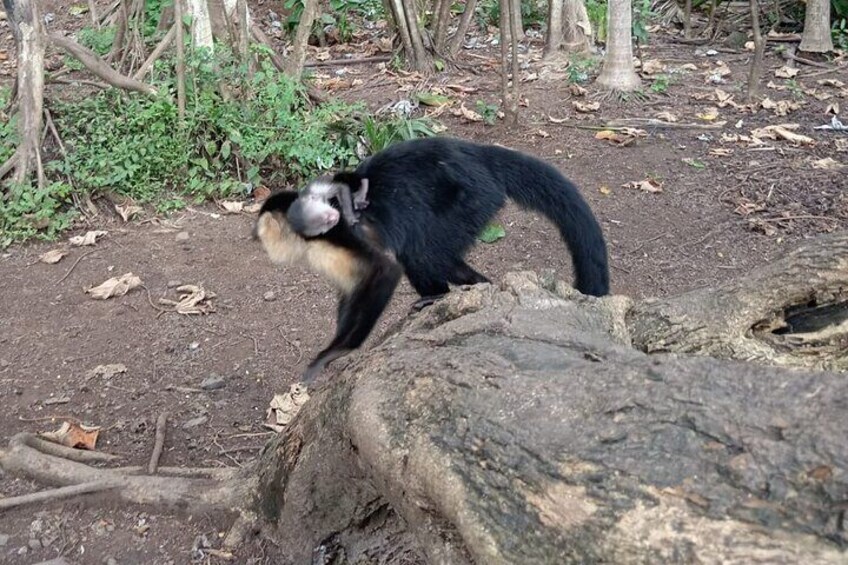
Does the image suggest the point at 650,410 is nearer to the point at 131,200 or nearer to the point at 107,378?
the point at 107,378

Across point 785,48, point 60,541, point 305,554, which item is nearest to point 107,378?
point 60,541

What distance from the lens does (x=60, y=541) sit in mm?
2465

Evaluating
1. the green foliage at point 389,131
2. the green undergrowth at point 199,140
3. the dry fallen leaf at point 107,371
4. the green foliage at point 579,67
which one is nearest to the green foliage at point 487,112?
the green foliage at point 389,131

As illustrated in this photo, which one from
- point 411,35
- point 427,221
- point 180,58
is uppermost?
point 180,58

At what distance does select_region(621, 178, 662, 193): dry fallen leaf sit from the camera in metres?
4.94

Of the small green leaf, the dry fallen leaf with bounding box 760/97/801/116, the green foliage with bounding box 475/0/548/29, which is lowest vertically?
the small green leaf

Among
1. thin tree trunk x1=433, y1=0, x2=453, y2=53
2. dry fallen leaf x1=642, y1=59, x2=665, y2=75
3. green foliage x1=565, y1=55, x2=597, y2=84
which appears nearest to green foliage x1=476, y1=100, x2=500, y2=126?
green foliage x1=565, y1=55, x2=597, y2=84

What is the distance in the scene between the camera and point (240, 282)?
166 inches

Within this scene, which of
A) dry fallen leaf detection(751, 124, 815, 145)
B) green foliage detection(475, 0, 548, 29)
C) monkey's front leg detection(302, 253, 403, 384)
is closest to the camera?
monkey's front leg detection(302, 253, 403, 384)

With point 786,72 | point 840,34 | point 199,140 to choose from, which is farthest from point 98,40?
point 840,34

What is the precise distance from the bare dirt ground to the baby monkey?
0.80m

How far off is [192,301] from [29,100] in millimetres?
1719

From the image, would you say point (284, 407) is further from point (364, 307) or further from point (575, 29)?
point (575, 29)

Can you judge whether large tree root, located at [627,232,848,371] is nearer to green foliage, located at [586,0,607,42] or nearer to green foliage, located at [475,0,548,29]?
green foliage, located at [586,0,607,42]
